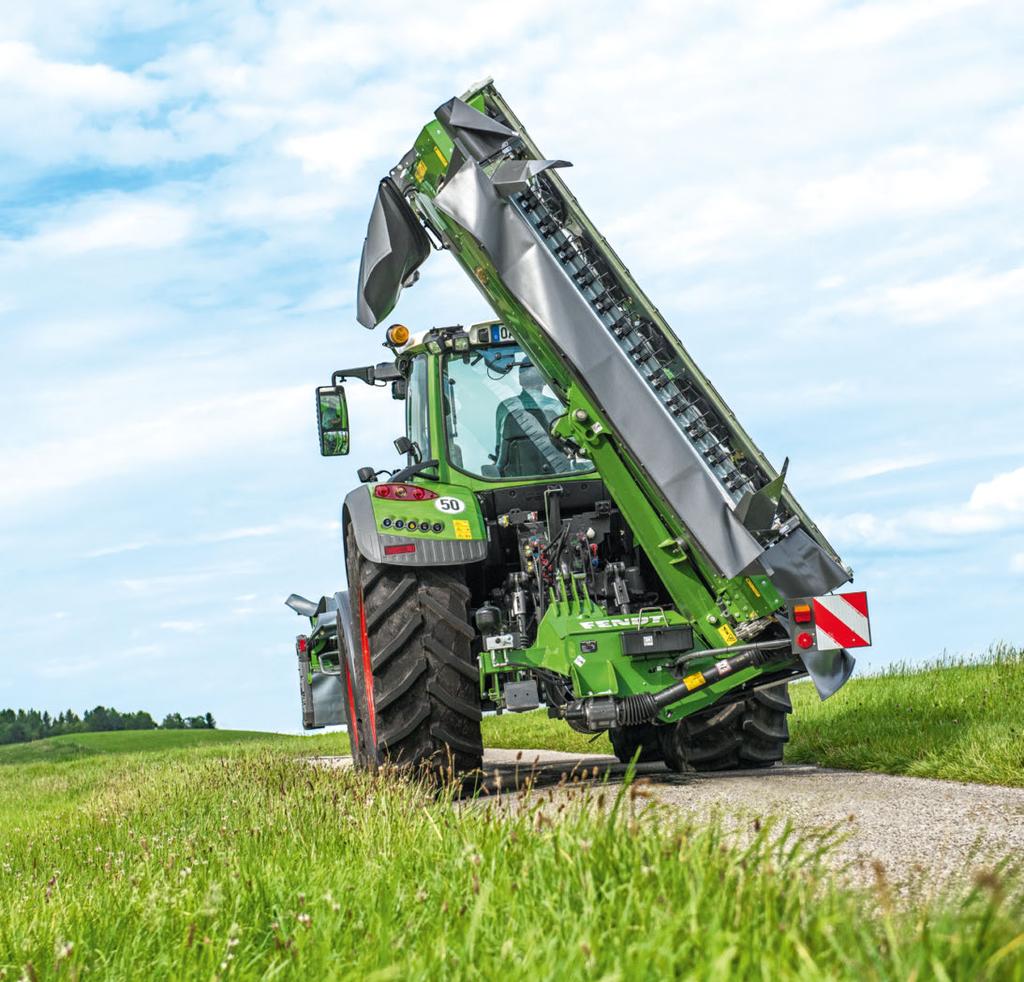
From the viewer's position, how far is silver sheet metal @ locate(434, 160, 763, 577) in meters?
6.64

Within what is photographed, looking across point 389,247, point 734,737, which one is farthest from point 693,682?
point 389,247

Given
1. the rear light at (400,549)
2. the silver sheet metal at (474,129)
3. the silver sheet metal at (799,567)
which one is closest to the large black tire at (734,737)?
the silver sheet metal at (799,567)

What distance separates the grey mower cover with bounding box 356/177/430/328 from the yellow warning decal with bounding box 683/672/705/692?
311cm

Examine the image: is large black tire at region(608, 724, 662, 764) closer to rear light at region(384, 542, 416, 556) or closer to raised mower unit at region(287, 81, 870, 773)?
raised mower unit at region(287, 81, 870, 773)

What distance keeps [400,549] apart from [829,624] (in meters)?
2.47

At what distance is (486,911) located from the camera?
2820mm

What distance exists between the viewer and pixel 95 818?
796cm

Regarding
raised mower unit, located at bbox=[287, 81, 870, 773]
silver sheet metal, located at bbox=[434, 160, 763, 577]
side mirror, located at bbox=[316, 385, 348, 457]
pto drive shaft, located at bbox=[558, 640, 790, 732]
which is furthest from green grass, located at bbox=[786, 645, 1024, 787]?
side mirror, located at bbox=[316, 385, 348, 457]

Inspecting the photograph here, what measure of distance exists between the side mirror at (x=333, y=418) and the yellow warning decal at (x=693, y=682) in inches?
121

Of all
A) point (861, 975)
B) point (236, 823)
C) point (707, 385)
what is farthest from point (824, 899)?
point (707, 385)

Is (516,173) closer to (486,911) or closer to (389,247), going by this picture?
(389,247)

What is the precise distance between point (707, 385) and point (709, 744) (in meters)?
2.56

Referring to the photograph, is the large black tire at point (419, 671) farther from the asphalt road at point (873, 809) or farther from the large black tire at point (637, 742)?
the large black tire at point (637, 742)

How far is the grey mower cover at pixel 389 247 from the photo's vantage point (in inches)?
305
